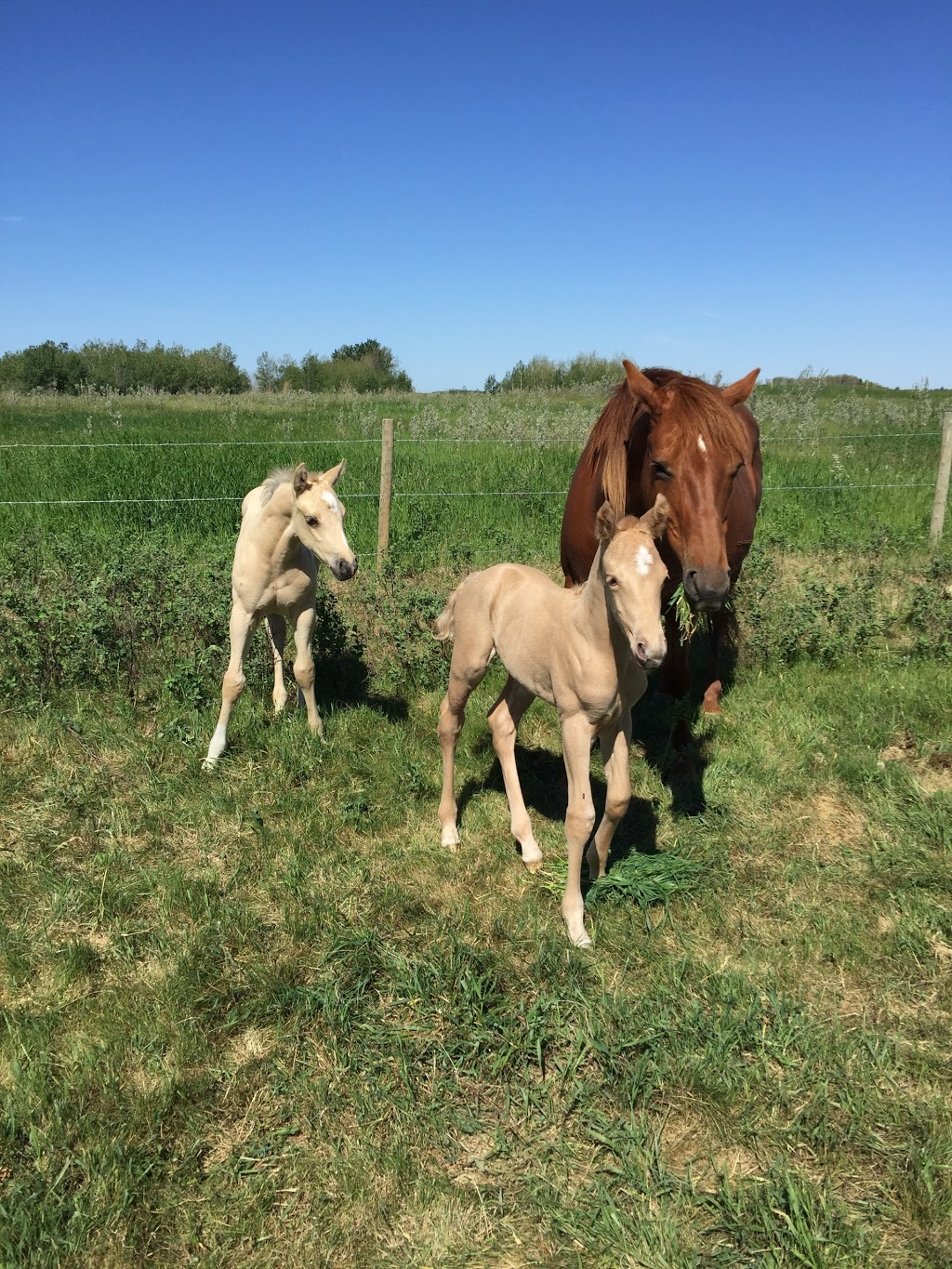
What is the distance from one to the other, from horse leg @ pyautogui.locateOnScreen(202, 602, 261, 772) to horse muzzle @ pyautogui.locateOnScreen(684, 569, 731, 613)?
2751mm

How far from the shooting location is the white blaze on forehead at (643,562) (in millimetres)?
2754

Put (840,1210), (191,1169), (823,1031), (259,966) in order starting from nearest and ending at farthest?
1. (840,1210)
2. (191,1169)
3. (823,1031)
4. (259,966)

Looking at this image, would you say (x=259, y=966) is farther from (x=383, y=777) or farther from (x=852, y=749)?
(x=852, y=749)

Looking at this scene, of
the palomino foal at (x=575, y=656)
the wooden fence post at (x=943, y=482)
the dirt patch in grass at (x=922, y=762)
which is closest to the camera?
the palomino foal at (x=575, y=656)

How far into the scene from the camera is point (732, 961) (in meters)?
3.29

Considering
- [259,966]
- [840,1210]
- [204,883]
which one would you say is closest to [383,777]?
[204,883]

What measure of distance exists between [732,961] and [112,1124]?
2351 millimetres

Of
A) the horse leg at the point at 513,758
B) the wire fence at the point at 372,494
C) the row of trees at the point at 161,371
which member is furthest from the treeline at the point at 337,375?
the horse leg at the point at 513,758

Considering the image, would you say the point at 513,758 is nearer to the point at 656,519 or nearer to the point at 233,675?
the point at 656,519

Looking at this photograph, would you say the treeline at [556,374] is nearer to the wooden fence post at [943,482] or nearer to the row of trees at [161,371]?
the row of trees at [161,371]

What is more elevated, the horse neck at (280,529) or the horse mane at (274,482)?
the horse mane at (274,482)

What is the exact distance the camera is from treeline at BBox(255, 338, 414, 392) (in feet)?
137

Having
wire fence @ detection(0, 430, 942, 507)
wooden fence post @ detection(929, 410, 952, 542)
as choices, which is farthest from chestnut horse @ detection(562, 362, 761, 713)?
wooden fence post @ detection(929, 410, 952, 542)

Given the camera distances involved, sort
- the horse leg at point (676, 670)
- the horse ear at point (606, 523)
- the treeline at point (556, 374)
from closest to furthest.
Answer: the horse ear at point (606, 523) < the horse leg at point (676, 670) < the treeline at point (556, 374)
